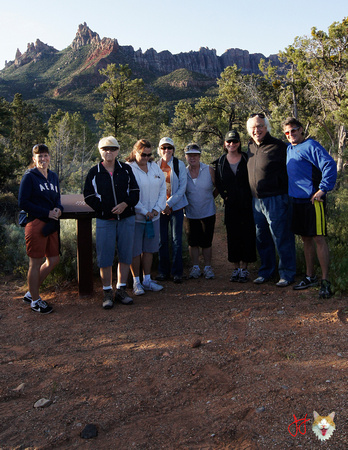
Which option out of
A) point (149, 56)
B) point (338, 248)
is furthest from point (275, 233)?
point (149, 56)

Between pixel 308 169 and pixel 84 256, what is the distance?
9.15ft

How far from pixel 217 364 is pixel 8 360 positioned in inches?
68.7

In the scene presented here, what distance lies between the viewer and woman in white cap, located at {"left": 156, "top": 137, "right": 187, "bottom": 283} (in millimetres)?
4895

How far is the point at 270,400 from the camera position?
93.7 inches

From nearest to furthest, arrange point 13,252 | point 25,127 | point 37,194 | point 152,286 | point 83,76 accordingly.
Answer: point 37,194 → point 152,286 → point 13,252 → point 25,127 → point 83,76

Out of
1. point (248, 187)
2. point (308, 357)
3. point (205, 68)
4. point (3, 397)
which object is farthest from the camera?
point (205, 68)

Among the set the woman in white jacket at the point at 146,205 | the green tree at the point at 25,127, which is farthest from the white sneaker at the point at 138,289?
the green tree at the point at 25,127

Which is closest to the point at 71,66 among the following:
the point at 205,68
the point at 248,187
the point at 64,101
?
the point at 64,101

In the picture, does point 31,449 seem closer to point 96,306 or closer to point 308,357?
point 308,357

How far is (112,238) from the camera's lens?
4258 millimetres

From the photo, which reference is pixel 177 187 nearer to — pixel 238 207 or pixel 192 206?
pixel 192 206

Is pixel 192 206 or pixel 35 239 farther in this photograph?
pixel 192 206

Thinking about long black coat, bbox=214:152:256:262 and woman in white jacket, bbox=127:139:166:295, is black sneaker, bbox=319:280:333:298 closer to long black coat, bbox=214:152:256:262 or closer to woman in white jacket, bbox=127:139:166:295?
long black coat, bbox=214:152:256:262

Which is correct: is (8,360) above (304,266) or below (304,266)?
below
